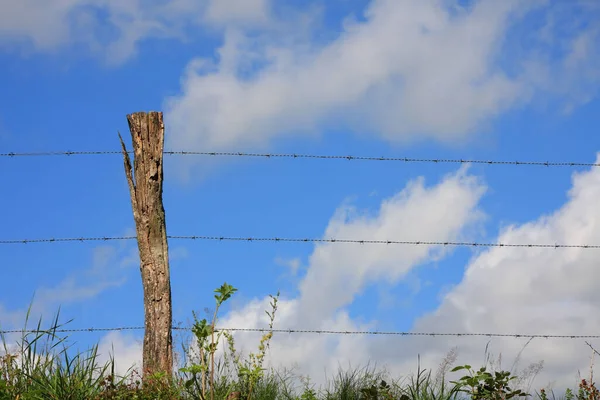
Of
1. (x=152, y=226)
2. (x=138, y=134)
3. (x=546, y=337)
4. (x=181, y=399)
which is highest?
(x=138, y=134)

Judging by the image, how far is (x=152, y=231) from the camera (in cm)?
609

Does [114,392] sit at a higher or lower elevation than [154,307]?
lower

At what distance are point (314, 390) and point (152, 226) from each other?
2014 mm

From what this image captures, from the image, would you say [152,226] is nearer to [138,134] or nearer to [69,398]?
[138,134]

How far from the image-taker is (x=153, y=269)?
6023 millimetres

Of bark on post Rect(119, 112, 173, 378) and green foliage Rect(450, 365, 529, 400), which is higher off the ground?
bark on post Rect(119, 112, 173, 378)

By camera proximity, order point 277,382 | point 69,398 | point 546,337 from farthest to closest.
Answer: point 546,337
point 277,382
point 69,398

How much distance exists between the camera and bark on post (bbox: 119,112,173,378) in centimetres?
589

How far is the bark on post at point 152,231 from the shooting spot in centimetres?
589

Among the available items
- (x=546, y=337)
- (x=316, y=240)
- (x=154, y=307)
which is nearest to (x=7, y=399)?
(x=154, y=307)

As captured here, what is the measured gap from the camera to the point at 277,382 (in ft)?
17.8

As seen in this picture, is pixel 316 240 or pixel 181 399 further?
pixel 316 240

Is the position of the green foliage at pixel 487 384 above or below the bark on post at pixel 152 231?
below

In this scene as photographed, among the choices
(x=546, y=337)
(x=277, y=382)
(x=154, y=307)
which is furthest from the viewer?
(x=546, y=337)
